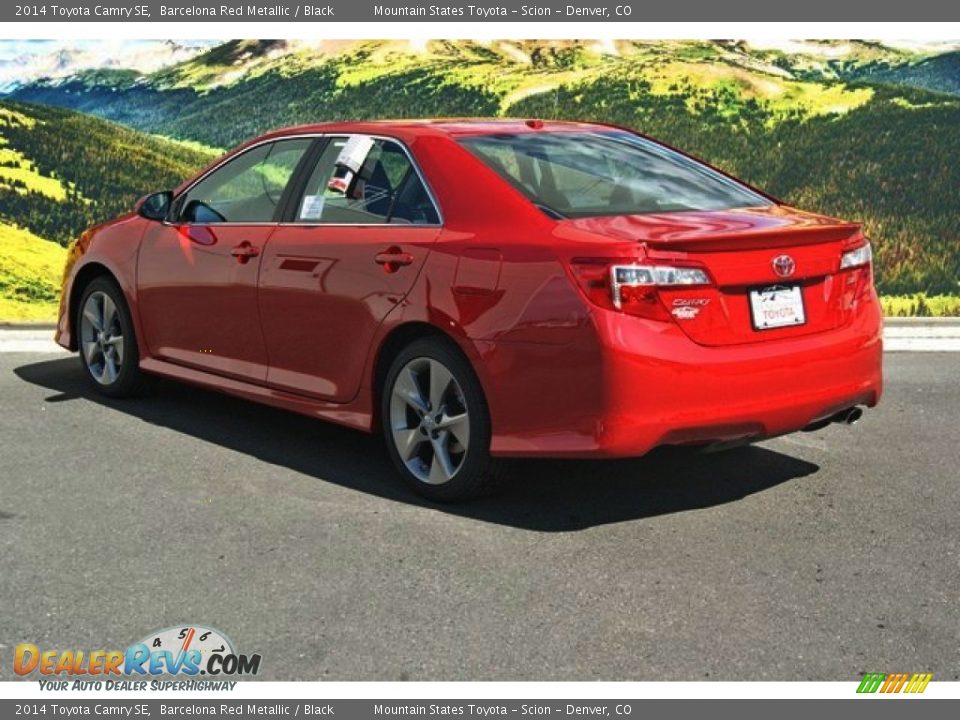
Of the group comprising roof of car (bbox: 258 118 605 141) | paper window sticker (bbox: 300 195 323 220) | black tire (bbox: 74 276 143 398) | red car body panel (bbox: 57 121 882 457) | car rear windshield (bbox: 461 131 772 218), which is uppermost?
roof of car (bbox: 258 118 605 141)

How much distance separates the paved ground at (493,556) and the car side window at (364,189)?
116 cm

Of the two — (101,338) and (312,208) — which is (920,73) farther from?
(312,208)

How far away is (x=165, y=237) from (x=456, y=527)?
2.74 meters

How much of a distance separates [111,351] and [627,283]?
378 cm

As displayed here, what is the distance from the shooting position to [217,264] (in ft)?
23.0

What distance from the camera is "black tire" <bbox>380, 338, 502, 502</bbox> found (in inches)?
222

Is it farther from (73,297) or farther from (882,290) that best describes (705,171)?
(882,290)

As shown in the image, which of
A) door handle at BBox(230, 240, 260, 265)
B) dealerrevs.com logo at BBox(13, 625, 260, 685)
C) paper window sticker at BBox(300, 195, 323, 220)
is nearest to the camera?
dealerrevs.com logo at BBox(13, 625, 260, 685)

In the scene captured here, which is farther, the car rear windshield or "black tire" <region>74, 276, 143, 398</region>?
"black tire" <region>74, 276, 143, 398</region>

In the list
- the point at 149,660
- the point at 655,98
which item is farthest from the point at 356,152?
the point at 655,98

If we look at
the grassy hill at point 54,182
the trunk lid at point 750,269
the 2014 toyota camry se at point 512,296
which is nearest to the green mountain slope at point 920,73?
the grassy hill at point 54,182

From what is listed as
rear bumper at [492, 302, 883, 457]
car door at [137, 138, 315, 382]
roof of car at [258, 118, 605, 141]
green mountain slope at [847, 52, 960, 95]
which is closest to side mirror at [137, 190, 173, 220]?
car door at [137, 138, 315, 382]

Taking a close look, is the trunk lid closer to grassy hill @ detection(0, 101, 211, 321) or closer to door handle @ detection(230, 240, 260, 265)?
door handle @ detection(230, 240, 260, 265)

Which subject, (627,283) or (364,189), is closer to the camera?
(627,283)
